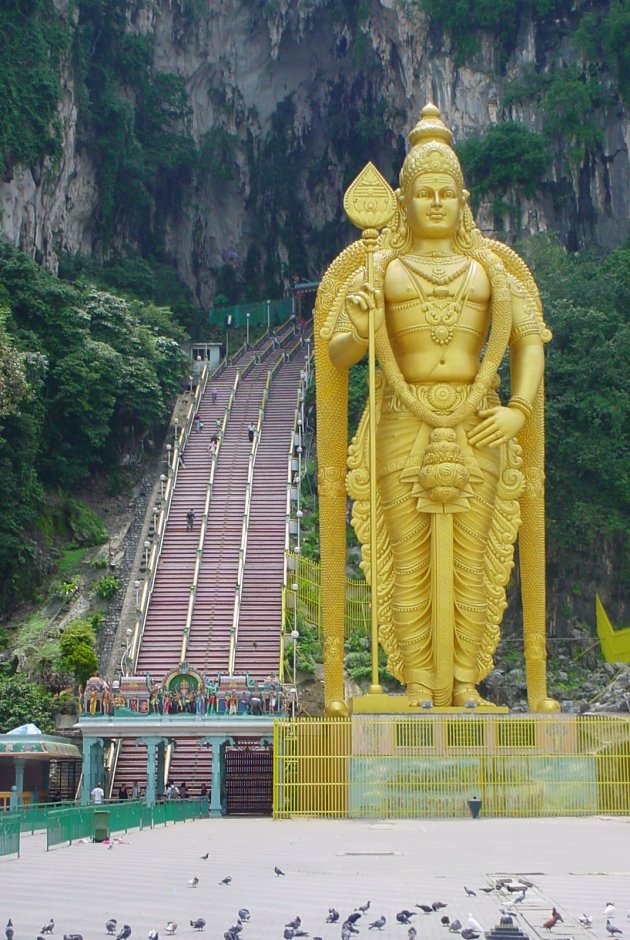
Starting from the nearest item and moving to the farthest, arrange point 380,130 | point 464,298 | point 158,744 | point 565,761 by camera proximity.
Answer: point 565,761 → point 464,298 → point 158,744 → point 380,130

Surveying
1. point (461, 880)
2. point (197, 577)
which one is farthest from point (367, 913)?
point (197, 577)

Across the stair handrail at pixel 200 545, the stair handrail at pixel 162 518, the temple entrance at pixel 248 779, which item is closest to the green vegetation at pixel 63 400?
the stair handrail at pixel 162 518

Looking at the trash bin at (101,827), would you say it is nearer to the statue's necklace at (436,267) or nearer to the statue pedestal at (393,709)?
the statue pedestal at (393,709)

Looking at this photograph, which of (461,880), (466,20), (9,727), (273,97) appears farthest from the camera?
(273,97)

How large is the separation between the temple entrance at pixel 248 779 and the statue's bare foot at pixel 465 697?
4.39 meters

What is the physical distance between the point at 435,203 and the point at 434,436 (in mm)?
2768

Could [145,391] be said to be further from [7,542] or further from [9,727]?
[9,727]

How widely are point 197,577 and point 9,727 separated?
15.9ft

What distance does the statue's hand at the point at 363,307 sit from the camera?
1490 cm

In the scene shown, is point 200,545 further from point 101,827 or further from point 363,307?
point 101,827

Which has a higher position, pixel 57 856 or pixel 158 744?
pixel 158 744

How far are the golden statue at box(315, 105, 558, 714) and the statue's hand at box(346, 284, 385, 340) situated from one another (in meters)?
0.16

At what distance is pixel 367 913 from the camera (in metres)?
6.78

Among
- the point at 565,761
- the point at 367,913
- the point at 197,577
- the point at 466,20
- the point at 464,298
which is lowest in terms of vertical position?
the point at 367,913
